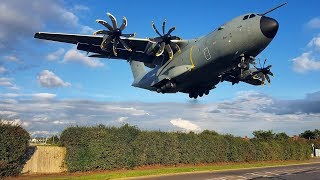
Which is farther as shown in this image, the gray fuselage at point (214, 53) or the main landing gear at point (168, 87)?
the main landing gear at point (168, 87)

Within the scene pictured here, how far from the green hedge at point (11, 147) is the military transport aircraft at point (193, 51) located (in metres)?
7.42

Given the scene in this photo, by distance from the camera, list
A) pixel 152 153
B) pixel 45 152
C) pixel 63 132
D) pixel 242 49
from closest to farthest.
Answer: pixel 242 49
pixel 45 152
pixel 63 132
pixel 152 153

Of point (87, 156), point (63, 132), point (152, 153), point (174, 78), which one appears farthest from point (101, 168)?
point (174, 78)

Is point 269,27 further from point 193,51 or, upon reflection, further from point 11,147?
point 11,147

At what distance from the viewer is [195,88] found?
A: 31234mm

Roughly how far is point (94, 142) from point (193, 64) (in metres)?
9.16

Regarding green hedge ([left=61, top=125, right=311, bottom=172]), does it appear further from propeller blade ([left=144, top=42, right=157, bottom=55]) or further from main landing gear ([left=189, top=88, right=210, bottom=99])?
propeller blade ([left=144, top=42, right=157, bottom=55])

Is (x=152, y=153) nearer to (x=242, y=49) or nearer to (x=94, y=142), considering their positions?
(x=94, y=142)

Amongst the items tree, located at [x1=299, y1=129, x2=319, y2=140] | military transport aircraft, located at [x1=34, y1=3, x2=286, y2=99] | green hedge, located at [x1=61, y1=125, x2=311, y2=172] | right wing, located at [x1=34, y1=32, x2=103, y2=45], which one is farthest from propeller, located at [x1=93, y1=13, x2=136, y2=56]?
tree, located at [x1=299, y1=129, x2=319, y2=140]

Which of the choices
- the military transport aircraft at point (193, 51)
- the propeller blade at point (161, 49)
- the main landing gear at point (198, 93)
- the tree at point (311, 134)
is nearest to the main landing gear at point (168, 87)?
the military transport aircraft at point (193, 51)

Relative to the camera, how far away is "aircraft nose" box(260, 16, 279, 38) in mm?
21281

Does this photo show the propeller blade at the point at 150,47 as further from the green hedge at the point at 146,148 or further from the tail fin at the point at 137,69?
the tail fin at the point at 137,69

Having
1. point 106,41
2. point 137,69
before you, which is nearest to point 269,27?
point 106,41

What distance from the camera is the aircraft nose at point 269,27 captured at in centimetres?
2128
